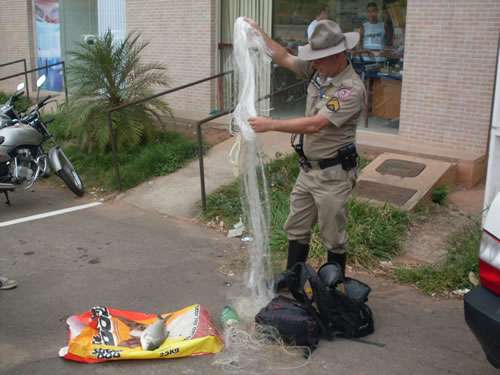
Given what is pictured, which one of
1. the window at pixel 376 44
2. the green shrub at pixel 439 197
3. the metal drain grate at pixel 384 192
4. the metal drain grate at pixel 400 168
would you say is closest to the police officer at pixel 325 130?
the metal drain grate at pixel 384 192

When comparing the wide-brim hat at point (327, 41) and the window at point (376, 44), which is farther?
the window at point (376, 44)

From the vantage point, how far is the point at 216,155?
27.1 ft

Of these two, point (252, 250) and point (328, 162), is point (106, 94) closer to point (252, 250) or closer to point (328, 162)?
point (252, 250)

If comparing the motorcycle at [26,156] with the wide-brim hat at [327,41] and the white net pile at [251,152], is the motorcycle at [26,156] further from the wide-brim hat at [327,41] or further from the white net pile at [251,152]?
the wide-brim hat at [327,41]

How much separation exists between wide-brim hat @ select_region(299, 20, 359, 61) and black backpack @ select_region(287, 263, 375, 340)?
134 cm

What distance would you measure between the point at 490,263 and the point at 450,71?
5.10m

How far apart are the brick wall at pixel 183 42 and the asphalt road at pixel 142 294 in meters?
3.78

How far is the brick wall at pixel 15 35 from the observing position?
14273 millimetres

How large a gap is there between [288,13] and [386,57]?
1833mm

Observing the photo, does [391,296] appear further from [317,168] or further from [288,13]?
[288,13]

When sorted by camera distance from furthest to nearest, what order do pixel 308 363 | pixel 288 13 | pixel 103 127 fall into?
pixel 288 13
pixel 103 127
pixel 308 363

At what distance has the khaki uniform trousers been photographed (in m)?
4.09

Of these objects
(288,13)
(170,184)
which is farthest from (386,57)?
(170,184)

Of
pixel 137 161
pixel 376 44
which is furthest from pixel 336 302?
pixel 376 44
